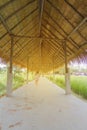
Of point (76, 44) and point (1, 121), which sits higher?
point (76, 44)

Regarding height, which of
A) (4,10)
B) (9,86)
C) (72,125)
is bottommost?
(72,125)

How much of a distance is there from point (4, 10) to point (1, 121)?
3.71m

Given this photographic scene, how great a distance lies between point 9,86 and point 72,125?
4.84 m

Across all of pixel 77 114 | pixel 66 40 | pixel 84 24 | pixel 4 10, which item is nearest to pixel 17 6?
pixel 4 10

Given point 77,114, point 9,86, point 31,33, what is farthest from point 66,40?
point 77,114

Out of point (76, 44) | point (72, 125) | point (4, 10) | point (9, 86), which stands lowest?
point (72, 125)

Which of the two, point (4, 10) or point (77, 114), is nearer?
point (77, 114)

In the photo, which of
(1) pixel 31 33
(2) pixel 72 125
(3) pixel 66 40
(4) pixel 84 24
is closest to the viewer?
(2) pixel 72 125

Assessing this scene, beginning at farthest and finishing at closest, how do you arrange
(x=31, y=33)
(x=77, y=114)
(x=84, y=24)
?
(x=31, y=33) < (x=84, y=24) < (x=77, y=114)

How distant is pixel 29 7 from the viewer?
6699 millimetres

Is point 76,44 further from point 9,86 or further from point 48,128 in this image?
point 48,128

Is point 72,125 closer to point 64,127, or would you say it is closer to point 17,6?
point 64,127

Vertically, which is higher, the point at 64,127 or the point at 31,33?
the point at 31,33

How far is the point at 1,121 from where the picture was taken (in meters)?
3.57
